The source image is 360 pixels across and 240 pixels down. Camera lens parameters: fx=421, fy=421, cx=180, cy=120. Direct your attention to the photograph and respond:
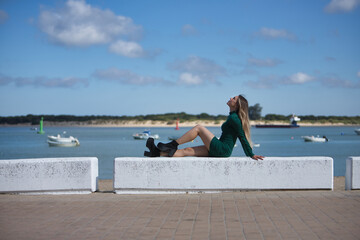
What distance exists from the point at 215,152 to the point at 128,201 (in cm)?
195

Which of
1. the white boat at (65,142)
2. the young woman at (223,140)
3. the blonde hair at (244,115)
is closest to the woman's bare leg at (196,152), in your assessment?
the young woman at (223,140)

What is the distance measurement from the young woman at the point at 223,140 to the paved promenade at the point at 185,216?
2.84ft

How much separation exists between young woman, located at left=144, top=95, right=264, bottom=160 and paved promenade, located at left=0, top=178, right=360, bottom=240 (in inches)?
34.0

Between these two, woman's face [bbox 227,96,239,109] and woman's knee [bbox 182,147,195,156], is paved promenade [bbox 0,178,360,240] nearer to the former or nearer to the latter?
woman's knee [bbox 182,147,195,156]

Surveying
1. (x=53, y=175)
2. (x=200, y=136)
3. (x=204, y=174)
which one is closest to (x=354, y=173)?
(x=204, y=174)

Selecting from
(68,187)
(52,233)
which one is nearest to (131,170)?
(68,187)

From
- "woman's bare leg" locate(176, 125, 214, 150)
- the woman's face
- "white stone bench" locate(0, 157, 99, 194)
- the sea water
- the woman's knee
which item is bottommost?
the sea water

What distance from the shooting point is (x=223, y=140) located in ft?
27.1

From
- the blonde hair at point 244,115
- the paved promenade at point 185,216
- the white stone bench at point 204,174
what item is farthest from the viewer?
the blonde hair at point 244,115

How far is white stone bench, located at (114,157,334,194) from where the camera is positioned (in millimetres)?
7879

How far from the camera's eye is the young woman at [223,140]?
8086mm

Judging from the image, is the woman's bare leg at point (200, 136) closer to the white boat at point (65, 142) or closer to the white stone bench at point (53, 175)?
the white stone bench at point (53, 175)

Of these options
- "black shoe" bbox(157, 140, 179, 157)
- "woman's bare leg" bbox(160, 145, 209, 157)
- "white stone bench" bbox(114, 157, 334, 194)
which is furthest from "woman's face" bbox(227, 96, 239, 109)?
"black shoe" bbox(157, 140, 179, 157)

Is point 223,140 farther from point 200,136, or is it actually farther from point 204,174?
point 204,174
